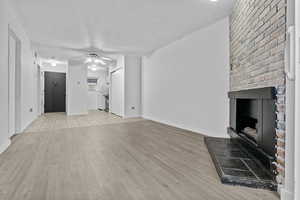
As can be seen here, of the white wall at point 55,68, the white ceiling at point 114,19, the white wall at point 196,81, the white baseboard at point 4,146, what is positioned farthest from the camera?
the white wall at point 55,68

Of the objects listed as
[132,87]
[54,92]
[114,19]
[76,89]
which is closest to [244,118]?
[114,19]

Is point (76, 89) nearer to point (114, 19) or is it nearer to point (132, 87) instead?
point (132, 87)

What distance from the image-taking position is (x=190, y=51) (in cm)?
411

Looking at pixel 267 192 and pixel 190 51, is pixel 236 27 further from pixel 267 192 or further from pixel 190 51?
pixel 267 192

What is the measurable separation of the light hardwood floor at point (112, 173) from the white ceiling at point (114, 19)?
2510mm

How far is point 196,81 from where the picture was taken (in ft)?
12.7

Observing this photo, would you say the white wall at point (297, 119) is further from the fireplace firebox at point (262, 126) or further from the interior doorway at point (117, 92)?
the interior doorway at point (117, 92)

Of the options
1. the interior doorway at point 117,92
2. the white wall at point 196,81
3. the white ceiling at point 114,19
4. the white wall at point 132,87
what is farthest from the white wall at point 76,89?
the white wall at point 196,81

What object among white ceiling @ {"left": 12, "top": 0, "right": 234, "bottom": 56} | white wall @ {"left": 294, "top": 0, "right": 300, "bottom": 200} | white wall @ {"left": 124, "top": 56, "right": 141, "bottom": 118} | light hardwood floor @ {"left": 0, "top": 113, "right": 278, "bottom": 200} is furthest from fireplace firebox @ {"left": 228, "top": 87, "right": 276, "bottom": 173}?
white wall @ {"left": 124, "top": 56, "right": 141, "bottom": 118}

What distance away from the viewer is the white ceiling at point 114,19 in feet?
9.28

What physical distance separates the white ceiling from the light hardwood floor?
8.24 feet

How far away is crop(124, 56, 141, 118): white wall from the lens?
663cm

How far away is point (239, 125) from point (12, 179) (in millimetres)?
3187

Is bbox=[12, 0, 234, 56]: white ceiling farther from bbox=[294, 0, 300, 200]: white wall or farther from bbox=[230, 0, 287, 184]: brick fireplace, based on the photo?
bbox=[294, 0, 300, 200]: white wall
